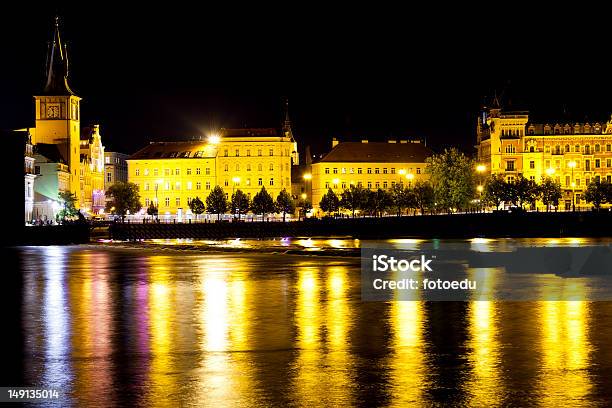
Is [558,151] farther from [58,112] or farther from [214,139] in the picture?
[58,112]

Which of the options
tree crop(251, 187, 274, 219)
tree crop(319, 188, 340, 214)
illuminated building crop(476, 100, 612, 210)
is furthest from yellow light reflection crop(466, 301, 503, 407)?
illuminated building crop(476, 100, 612, 210)

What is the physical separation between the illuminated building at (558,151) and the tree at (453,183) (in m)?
27.7

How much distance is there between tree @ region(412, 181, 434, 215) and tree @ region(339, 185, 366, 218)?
961 cm

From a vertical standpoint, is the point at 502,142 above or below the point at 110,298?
above

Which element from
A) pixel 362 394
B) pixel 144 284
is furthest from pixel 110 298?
pixel 362 394

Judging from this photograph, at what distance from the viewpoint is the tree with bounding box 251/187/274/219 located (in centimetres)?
16725

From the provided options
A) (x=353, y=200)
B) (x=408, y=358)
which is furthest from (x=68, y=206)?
(x=408, y=358)

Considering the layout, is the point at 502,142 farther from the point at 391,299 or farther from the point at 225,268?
the point at 391,299

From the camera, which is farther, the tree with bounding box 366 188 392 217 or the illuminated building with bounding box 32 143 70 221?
the tree with bounding box 366 188 392 217

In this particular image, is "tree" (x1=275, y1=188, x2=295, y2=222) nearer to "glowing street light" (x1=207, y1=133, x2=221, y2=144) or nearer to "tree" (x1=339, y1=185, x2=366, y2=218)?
"tree" (x1=339, y1=185, x2=366, y2=218)

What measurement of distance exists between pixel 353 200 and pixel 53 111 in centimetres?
5194

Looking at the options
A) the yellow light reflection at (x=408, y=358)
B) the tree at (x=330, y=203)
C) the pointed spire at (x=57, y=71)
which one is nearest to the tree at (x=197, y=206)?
the tree at (x=330, y=203)

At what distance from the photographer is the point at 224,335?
20.8 meters

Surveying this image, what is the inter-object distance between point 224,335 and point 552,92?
165445mm
